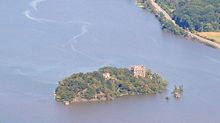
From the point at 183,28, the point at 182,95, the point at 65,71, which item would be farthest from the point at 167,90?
the point at 183,28

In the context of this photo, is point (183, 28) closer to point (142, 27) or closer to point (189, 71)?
point (142, 27)

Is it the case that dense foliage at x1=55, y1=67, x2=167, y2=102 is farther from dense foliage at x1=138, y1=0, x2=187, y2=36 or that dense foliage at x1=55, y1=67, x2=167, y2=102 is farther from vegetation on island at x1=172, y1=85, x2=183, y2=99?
dense foliage at x1=138, y1=0, x2=187, y2=36

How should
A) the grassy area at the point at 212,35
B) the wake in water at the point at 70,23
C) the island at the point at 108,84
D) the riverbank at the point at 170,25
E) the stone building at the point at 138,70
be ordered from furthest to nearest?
1. the grassy area at the point at 212,35
2. the riverbank at the point at 170,25
3. the wake in water at the point at 70,23
4. the stone building at the point at 138,70
5. the island at the point at 108,84

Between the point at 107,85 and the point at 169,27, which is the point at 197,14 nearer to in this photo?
the point at 169,27

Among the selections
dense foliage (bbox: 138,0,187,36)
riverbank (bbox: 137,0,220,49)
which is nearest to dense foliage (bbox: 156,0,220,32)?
riverbank (bbox: 137,0,220,49)

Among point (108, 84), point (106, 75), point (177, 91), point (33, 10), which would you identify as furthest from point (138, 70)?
point (33, 10)

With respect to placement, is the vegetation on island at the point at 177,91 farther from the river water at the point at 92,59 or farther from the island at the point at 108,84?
the island at the point at 108,84

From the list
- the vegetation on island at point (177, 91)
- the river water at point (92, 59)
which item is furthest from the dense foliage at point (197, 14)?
the vegetation on island at point (177, 91)

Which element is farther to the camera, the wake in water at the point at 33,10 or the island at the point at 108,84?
the wake in water at the point at 33,10
